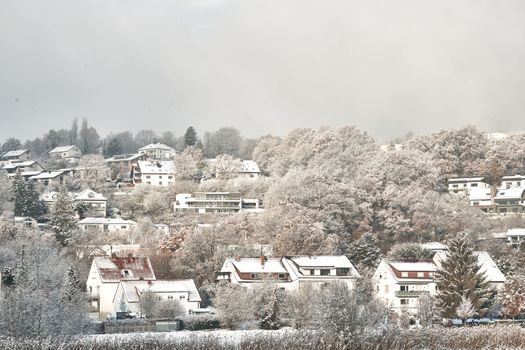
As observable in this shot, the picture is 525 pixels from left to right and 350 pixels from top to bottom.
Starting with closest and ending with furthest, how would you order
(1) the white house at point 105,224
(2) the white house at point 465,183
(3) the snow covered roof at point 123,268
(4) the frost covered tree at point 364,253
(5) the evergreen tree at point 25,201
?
(3) the snow covered roof at point 123,268 → (4) the frost covered tree at point 364,253 → (1) the white house at point 105,224 → (2) the white house at point 465,183 → (5) the evergreen tree at point 25,201

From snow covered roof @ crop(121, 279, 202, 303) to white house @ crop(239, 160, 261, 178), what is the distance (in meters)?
33.5

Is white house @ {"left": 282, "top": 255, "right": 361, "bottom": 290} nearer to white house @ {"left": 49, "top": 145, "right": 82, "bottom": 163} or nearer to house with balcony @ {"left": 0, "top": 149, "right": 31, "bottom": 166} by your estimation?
white house @ {"left": 49, "top": 145, "right": 82, "bottom": 163}

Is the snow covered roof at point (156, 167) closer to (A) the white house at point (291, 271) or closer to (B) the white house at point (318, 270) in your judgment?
(A) the white house at point (291, 271)

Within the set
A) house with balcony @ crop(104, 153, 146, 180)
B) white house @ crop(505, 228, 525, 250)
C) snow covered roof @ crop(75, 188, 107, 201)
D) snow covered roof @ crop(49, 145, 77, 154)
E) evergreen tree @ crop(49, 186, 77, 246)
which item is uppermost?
snow covered roof @ crop(49, 145, 77, 154)

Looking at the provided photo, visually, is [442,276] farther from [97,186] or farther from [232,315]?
[97,186]

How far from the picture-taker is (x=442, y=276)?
43.4 m

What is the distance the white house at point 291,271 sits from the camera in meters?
47.0

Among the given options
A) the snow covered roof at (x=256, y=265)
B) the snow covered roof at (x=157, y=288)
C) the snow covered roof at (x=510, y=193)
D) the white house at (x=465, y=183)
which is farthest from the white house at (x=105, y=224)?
the snow covered roof at (x=510, y=193)

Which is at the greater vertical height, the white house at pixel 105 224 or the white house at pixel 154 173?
the white house at pixel 154 173

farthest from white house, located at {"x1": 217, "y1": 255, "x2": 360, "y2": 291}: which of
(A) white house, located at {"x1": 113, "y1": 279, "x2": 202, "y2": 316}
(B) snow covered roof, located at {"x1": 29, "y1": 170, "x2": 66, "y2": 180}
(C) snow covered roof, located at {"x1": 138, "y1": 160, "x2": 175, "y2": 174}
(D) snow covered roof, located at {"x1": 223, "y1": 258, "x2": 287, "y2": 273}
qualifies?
(B) snow covered roof, located at {"x1": 29, "y1": 170, "x2": 66, "y2": 180}

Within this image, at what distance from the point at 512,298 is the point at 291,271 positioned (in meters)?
10.6

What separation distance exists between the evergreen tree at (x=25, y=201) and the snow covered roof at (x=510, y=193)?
32.7m

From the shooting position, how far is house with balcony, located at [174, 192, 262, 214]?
7031 cm

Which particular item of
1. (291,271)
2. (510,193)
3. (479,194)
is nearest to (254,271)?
(291,271)
